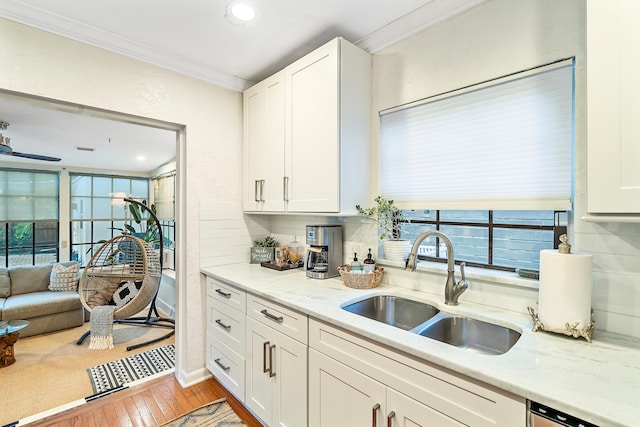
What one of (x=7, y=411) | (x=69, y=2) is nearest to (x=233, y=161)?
(x=69, y=2)

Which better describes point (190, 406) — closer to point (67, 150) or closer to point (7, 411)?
point (7, 411)

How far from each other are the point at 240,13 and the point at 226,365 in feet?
7.64

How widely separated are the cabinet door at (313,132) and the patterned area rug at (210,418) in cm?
146

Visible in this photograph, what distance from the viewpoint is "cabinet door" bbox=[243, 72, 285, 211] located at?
2.29 meters

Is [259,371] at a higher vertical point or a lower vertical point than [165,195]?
lower

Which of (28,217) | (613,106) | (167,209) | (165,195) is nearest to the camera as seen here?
(613,106)

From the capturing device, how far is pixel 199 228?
2480mm

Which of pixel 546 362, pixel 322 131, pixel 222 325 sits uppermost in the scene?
pixel 322 131

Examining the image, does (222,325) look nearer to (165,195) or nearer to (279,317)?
(279,317)

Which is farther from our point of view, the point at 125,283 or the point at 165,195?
the point at 165,195

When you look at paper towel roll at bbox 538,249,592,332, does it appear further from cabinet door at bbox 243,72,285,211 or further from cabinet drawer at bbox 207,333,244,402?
cabinet drawer at bbox 207,333,244,402

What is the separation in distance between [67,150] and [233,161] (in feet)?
11.5

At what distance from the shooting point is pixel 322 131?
1.94m

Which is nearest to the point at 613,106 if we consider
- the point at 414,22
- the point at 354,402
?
the point at 414,22
